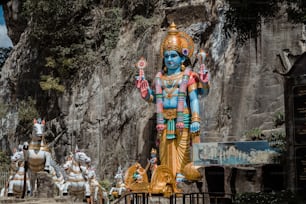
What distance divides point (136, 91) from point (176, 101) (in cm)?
416

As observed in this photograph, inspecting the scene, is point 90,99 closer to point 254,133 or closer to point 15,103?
point 15,103

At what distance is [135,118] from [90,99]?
8.67 feet

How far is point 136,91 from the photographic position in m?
21.2

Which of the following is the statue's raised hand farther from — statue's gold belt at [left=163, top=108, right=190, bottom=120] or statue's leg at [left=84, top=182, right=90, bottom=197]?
statue's leg at [left=84, top=182, right=90, bottom=197]

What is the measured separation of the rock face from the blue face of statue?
82.3 inches

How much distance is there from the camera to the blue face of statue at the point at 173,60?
17.7 metres

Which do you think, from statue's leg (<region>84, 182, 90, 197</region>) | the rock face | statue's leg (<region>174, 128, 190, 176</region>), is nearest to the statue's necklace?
statue's leg (<region>174, 128, 190, 176</region>)

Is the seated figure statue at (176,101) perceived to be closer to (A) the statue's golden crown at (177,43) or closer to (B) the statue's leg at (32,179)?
(A) the statue's golden crown at (177,43)

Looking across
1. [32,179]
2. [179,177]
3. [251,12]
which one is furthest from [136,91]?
[251,12]

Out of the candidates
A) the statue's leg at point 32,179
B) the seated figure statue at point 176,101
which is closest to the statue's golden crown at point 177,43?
the seated figure statue at point 176,101

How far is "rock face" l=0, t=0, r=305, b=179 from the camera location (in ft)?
60.1

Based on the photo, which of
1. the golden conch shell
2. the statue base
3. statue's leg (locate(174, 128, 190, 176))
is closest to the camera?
the statue base

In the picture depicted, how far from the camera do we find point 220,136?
18609 millimetres

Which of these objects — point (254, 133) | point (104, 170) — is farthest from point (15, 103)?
point (254, 133)
